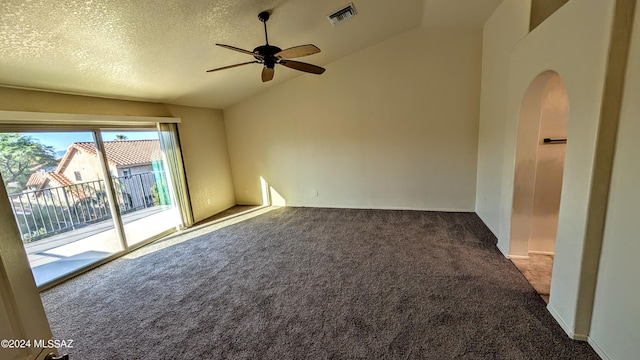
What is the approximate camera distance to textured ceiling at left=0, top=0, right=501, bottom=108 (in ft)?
6.07

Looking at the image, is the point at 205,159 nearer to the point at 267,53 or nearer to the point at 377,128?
the point at 267,53

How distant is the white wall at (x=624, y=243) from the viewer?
1.35 metres

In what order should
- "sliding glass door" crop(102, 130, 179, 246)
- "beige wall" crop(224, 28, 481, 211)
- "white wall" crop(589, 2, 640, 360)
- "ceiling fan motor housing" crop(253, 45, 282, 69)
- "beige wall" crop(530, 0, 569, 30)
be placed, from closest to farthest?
"white wall" crop(589, 2, 640, 360), "beige wall" crop(530, 0, 569, 30), "ceiling fan motor housing" crop(253, 45, 282, 69), "sliding glass door" crop(102, 130, 179, 246), "beige wall" crop(224, 28, 481, 211)

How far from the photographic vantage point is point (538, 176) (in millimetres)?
2850

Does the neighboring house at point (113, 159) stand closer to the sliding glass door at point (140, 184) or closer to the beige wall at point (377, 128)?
the sliding glass door at point (140, 184)

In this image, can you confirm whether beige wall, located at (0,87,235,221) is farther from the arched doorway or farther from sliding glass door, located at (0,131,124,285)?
the arched doorway

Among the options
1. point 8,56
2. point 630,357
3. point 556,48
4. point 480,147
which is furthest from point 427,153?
point 8,56

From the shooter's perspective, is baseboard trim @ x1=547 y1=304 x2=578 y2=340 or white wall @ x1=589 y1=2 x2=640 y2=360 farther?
baseboard trim @ x1=547 y1=304 x2=578 y2=340

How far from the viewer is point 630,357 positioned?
141 centimetres

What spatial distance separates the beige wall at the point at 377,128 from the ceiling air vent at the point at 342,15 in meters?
1.43

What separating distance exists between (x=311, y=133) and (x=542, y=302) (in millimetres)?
4006

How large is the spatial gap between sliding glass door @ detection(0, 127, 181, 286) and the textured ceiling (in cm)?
64

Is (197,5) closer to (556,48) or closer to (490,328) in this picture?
(556,48)

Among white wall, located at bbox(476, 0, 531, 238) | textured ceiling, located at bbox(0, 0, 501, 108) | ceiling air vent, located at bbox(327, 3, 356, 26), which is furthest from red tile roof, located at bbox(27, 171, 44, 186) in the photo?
white wall, located at bbox(476, 0, 531, 238)
